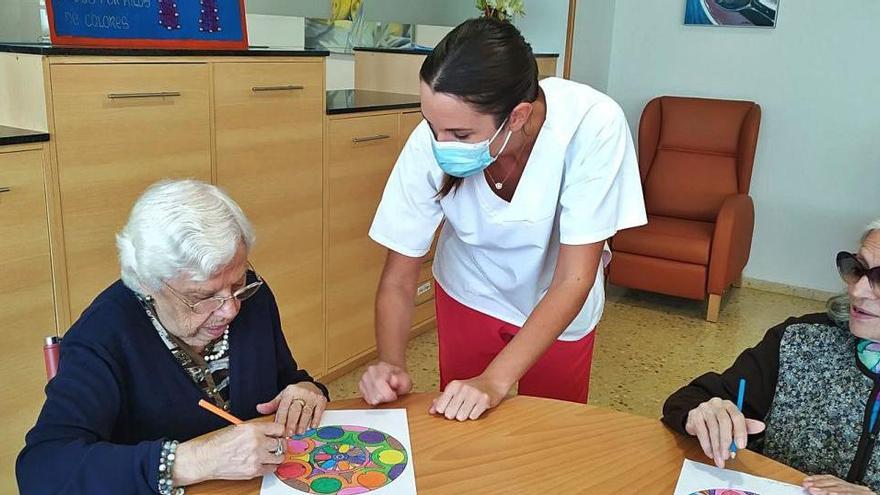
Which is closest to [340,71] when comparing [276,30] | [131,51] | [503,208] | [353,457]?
[276,30]

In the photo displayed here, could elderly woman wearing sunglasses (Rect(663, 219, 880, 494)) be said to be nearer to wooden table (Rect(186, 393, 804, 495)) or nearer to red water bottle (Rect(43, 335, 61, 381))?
wooden table (Rect(186, 393, 804, 495))

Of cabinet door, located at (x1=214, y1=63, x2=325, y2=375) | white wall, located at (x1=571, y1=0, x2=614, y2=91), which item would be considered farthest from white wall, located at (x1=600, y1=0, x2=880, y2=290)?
cabinet door, located at (x1=214, y1=63, x2=325, y2=375)

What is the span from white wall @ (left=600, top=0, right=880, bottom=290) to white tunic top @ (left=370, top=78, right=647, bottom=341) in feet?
11.0

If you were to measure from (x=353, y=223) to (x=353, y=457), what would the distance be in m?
1.92

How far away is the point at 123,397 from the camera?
1261mm

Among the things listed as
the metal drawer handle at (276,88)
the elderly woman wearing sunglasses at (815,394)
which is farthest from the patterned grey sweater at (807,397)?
the metal drawer handle at (276,88)

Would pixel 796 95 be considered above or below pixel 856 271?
above

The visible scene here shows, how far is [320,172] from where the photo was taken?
9.44 ft

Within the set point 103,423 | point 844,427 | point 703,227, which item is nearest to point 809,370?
point 844,427

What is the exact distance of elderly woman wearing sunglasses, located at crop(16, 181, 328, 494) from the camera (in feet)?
3.64

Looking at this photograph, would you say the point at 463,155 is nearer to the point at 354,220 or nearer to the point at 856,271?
the point at 856,271

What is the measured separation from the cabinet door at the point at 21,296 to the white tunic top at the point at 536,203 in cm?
96

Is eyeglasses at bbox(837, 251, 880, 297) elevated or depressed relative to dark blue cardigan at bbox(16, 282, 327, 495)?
elevated

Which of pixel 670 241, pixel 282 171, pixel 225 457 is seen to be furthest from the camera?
pixel 670 241
